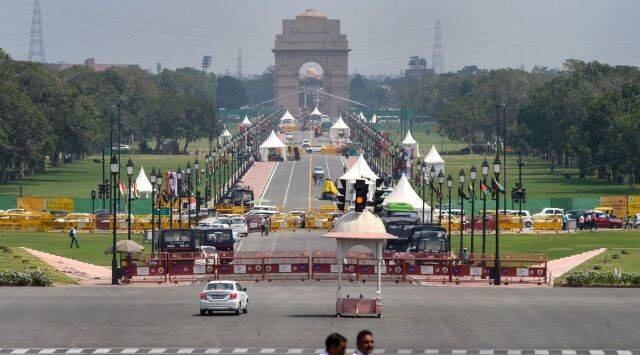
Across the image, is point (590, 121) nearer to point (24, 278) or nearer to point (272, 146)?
point (272, 146)

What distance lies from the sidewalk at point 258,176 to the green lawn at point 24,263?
60227 millimetres

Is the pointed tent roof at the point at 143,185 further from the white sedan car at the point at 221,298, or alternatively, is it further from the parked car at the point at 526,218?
the white sedan car at the point at 221,298

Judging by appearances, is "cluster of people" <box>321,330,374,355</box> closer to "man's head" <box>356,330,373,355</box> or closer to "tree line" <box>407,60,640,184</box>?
"man's head" <box>356,330,373,355</box>

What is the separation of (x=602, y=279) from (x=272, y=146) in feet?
412

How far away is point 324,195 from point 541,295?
71.1 m

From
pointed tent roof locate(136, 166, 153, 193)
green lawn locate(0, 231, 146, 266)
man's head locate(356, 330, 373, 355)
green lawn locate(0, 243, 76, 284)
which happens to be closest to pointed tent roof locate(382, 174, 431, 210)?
green lawn locate(0, 231, 146, 266)

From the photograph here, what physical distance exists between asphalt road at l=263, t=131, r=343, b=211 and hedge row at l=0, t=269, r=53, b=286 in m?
58.9

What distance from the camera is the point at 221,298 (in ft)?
150

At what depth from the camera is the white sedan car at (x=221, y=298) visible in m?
45.7

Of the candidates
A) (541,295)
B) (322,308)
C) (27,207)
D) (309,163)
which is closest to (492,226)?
(27,207)

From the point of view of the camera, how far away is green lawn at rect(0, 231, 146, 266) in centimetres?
7410

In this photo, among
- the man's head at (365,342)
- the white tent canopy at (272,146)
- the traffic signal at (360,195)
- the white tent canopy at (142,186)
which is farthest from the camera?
the white tent canopy at (272,146)

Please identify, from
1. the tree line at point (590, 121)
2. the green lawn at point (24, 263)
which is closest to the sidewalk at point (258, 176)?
the tree line at point (590, 121)

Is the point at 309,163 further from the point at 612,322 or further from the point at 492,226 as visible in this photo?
the point at 612,322
